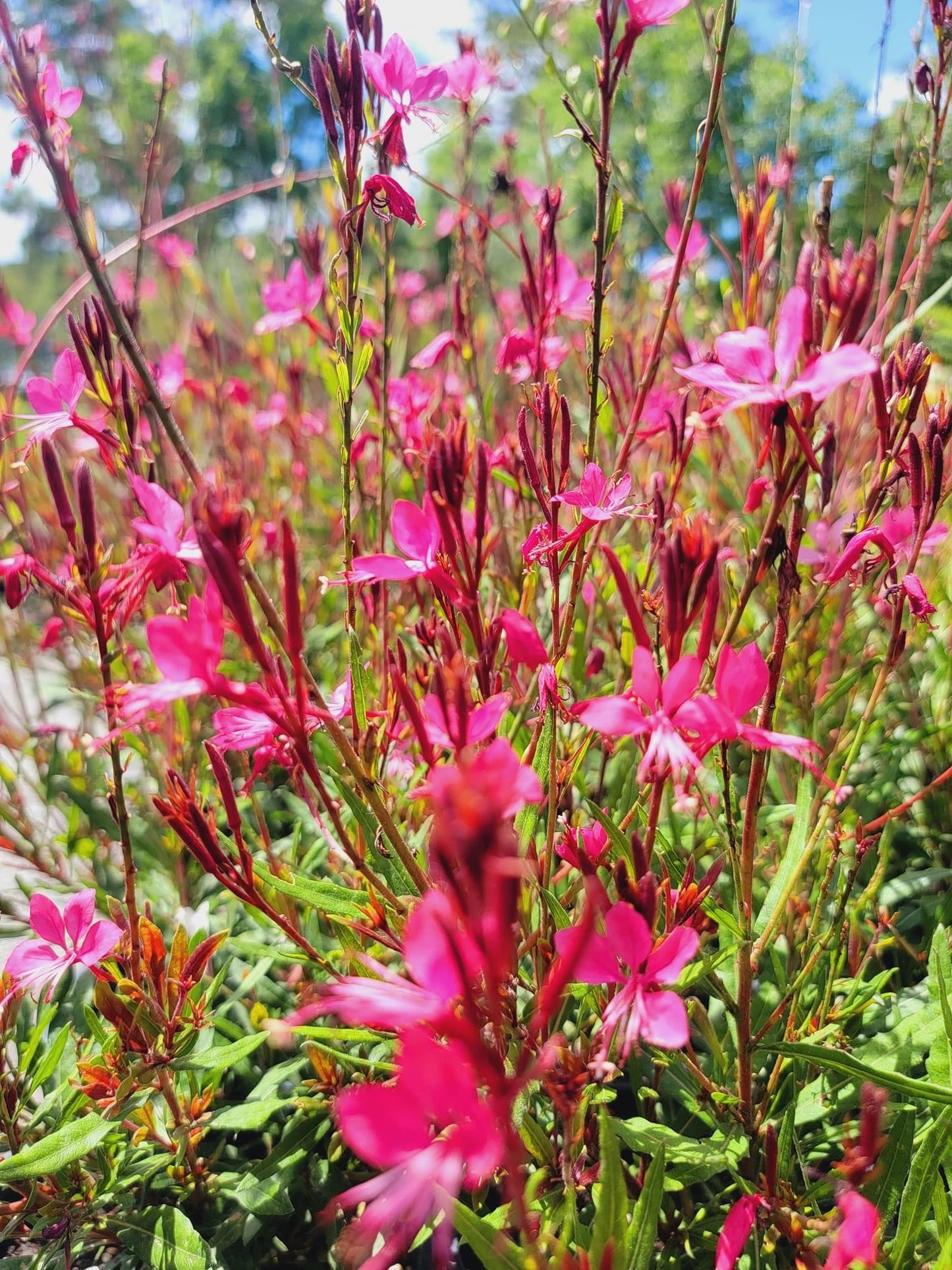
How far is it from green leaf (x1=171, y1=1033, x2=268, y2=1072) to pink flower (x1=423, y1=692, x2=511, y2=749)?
469 mm

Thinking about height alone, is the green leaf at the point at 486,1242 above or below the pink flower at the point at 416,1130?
below

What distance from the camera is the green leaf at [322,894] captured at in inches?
28.9

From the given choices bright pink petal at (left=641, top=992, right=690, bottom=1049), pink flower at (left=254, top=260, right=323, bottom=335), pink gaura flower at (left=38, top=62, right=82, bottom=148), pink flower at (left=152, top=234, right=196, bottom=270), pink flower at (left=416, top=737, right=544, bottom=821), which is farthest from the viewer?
pink flower at (left=152, top=234, right=196, bottom=270)

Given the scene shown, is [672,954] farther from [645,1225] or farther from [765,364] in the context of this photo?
[765,364]

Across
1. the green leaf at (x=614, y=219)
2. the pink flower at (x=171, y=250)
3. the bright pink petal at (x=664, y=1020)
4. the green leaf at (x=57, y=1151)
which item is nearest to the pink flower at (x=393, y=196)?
the green leaf at (x=614, y=219)

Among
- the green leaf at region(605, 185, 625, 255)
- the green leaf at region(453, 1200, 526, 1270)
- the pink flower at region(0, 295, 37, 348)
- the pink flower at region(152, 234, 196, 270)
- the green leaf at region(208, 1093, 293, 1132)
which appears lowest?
the green leaf at region(208, 1093, 293, 1132)

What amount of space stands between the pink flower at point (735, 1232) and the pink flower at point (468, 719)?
1.29ft

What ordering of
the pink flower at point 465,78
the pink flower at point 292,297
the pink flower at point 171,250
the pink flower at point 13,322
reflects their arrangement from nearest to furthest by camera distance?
the pink flower at point 465,78, the pink flower at point 292,297, the pink flower at point 13,322, the pink flower at point 171,250

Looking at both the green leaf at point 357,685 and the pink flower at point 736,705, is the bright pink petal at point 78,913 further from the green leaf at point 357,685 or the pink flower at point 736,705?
the pink flower at point 736,705

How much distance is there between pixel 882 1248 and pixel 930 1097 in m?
0.21

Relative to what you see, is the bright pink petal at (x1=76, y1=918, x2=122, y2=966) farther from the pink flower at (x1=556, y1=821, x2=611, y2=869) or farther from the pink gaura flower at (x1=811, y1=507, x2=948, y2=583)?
the pink gaura flower at (x1=811, y1=507, x2=948, y2=583)

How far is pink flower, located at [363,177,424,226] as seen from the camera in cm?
73

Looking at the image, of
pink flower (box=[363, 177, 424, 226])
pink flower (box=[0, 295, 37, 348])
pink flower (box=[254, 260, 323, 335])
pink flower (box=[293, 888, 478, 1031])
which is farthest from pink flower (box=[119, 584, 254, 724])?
pink flower (box=[0, 295, 37, 348])

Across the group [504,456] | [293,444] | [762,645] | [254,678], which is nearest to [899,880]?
[762,645]
